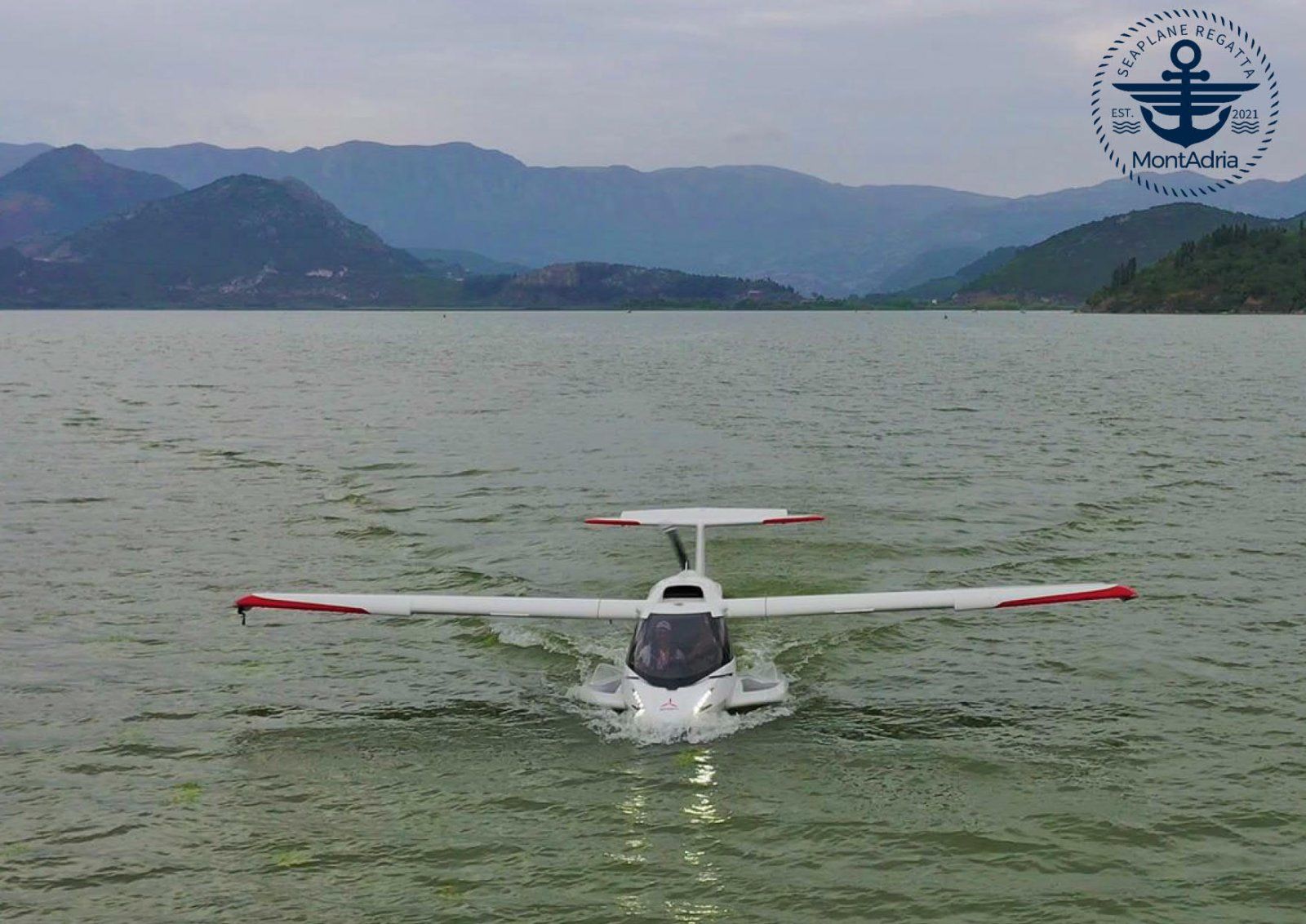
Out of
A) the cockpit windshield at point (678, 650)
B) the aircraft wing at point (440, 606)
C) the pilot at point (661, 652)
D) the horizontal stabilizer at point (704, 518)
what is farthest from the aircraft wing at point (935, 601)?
the horizontal stabilizer at point (704, 518)

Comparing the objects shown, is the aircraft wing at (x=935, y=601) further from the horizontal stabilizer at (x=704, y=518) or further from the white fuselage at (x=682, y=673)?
the horizontal stabilizer at (x=704, y=518)

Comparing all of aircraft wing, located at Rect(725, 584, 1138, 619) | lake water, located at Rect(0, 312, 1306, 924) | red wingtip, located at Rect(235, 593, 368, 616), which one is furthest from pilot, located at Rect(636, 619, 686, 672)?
red wingtip, located at Rect(235, 593, 368, 616)

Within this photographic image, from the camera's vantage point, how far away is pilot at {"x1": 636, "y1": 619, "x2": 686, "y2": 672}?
18672 millimetres

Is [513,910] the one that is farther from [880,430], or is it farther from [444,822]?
[880,430]

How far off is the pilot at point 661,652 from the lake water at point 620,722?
120cm

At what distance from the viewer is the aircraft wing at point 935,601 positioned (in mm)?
19797

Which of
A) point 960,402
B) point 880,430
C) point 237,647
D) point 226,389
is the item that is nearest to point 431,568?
point 237,647

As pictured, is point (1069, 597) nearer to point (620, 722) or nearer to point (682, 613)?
point (682, 613)

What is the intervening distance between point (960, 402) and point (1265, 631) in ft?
162

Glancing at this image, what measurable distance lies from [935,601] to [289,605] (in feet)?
36.9

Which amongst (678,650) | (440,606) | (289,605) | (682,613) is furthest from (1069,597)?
(289,605)

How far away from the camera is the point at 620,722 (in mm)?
19031

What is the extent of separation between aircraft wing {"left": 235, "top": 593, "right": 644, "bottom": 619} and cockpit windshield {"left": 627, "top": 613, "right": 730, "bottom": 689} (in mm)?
1205

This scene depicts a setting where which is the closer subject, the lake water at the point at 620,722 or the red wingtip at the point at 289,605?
the lake water at the point at 620,722
